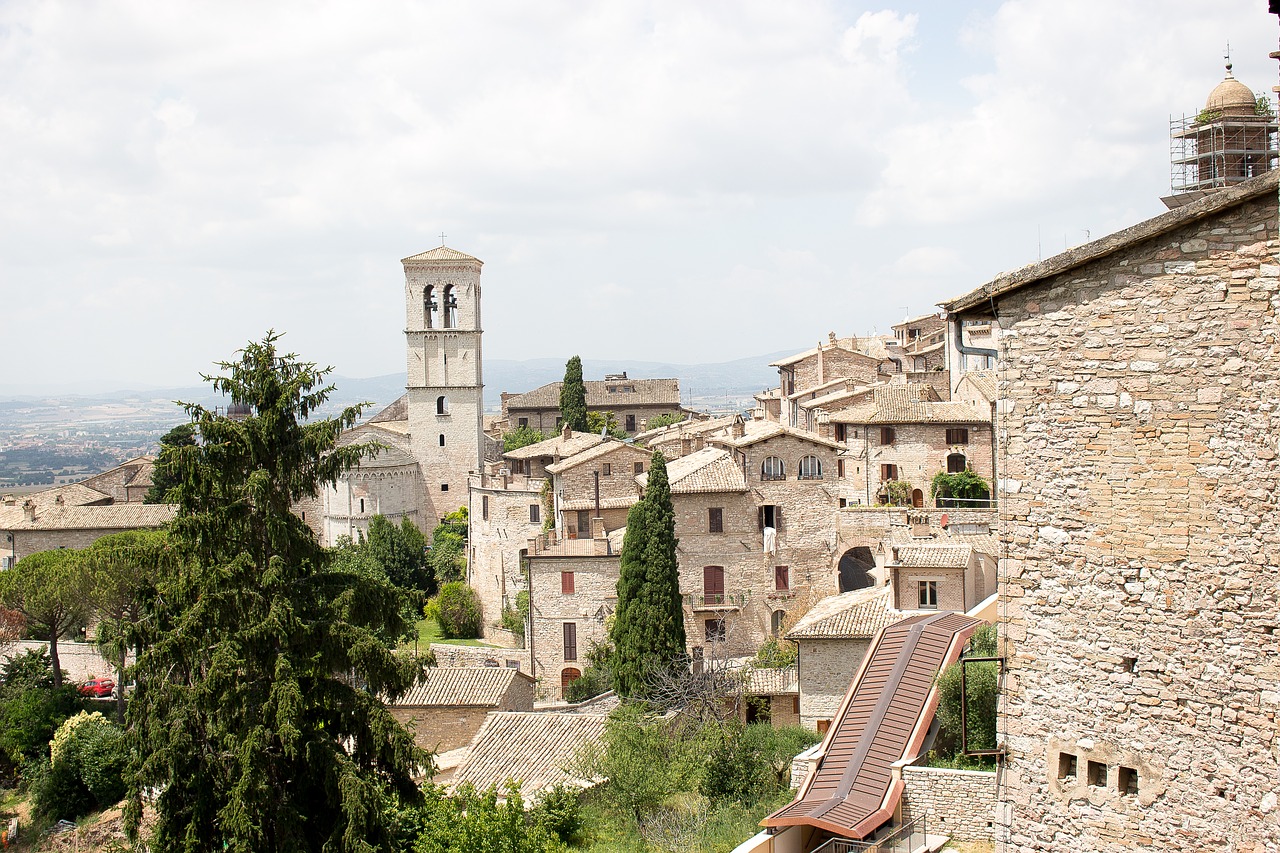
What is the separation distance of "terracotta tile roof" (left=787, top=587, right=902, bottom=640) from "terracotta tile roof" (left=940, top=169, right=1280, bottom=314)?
661 inches

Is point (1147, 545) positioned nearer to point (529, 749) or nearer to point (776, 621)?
point (529, 749)

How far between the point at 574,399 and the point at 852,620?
39.1m

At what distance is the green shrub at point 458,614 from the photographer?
1639 inches

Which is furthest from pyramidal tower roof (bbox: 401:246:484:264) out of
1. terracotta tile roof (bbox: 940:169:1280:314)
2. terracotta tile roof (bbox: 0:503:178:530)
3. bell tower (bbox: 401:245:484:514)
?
terracotta tile roof (bbox: 940:169:1280:314)

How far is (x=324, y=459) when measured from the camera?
17.5m

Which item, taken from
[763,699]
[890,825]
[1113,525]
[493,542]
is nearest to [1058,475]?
[1113,525]

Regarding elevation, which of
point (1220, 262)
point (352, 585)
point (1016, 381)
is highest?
point (1220, 262)

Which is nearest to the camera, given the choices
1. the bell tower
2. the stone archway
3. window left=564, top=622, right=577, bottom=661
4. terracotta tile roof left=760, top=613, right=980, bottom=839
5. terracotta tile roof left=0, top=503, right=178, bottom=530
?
terracotta tile roof left=760, top=613, right=980, bottom=839

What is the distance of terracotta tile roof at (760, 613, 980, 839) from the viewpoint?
14.7 metres

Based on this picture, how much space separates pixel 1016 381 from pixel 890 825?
9842 millimetres

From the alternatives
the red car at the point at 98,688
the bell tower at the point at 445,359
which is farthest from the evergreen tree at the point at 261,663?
the bell tower at the point at 445,359

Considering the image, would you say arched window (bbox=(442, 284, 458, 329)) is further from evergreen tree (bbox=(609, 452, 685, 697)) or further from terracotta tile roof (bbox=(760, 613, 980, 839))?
terracotta tile roof (bbox=(760, 613, 980, 839))

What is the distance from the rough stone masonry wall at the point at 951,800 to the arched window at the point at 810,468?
18.2 metres

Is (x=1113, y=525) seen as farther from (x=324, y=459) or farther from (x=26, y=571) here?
(x=26, y=571)
